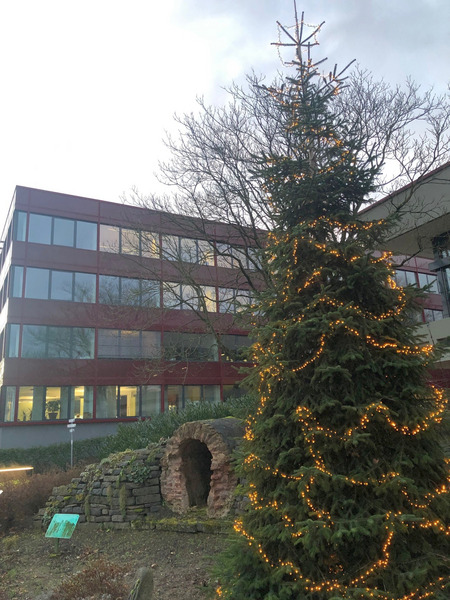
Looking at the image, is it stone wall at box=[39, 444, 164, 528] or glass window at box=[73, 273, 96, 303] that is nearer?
stone wall at box=[39, 444, 164, 528]

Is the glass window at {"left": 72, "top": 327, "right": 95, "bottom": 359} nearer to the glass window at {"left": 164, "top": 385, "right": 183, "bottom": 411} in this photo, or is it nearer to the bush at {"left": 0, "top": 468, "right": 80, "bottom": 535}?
the glass window at {"left": 164, "top": 385, "right": 183, "bottom": 411}

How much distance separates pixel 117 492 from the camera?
10125 mm

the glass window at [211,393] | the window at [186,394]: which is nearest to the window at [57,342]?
the window at [186,394]

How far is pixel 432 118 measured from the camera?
39.5 feet

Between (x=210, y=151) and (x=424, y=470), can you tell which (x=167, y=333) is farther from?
(x=424, y=470)

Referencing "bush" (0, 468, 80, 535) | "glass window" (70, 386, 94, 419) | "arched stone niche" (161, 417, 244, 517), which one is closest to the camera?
"arched stone niche" (161, 417, 244, 517)

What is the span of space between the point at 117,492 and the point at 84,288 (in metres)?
16.6

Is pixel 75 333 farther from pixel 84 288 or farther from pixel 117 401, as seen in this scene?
pixel 117 401

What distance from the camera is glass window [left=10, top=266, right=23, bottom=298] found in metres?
23.6

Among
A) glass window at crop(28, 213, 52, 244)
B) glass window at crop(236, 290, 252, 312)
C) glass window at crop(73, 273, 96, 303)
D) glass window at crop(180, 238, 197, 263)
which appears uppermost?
glass window at crop(28, 213, 52, 244)

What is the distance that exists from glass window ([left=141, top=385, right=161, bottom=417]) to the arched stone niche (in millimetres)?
14979

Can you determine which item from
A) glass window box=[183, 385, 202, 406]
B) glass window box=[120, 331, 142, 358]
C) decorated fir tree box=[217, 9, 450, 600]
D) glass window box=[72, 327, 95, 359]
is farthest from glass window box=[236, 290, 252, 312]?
glass window box=[72, 327, 95, 359]

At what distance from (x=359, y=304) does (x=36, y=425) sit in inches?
848

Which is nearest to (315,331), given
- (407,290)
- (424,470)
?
(407,290)
